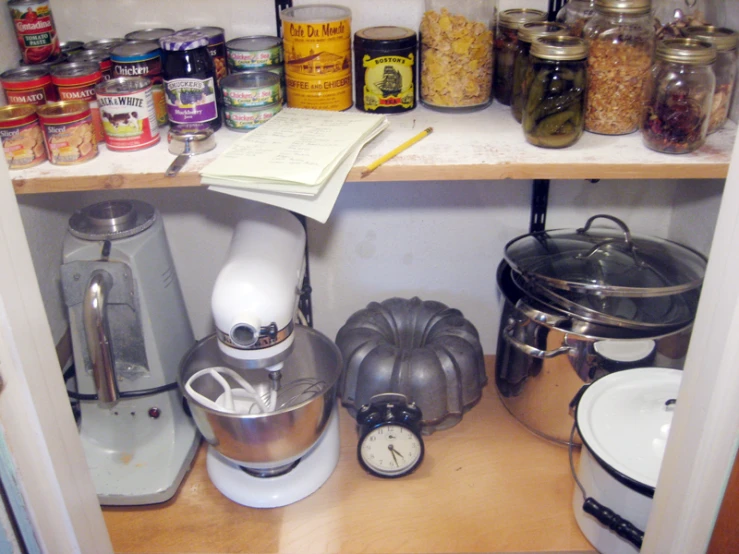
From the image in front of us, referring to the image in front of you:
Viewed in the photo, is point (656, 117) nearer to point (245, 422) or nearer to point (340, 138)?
point (340, 138)

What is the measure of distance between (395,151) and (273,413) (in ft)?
1.30

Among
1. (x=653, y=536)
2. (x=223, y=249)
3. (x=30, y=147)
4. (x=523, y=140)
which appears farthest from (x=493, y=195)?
(x=30, y=147)

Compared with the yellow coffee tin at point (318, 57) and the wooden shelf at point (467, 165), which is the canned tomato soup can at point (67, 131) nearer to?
the wooden shelf at point (467, 165)

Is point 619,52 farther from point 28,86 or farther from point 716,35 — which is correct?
point 28,86

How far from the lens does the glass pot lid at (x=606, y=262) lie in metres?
1.03

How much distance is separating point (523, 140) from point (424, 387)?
42cm

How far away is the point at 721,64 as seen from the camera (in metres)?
0.93

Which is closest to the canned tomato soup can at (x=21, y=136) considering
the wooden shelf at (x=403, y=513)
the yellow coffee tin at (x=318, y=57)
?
the yellow coffee tin at (x=318, y=57)

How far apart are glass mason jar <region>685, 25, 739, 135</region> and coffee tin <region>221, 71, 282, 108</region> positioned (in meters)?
0.58

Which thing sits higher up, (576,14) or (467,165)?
(576,14)

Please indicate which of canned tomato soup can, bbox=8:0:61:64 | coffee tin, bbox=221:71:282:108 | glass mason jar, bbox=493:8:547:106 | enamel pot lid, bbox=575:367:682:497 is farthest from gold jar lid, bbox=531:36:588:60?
canned tomato soup can, bbox=8:0:61:64

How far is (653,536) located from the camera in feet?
2.65

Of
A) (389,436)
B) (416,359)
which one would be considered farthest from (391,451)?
(416,359)

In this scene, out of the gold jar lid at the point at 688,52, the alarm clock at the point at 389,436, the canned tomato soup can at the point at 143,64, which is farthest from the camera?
the alarm clock at the point at 389,436
